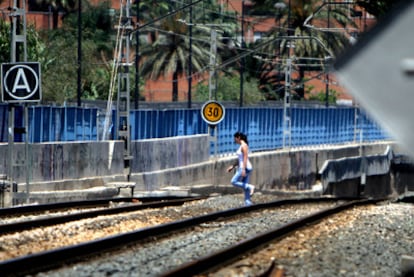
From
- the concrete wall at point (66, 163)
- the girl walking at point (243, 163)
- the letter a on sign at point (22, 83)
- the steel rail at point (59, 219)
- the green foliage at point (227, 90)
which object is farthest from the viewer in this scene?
the green foliage at point (227, 90)

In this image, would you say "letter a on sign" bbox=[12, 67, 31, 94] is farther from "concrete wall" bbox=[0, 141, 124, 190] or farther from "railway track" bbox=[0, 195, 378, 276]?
"railway track" bbox=[0, 195, 378, 276]

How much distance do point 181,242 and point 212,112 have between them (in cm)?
2643

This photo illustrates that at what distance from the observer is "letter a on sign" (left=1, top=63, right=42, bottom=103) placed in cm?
2392

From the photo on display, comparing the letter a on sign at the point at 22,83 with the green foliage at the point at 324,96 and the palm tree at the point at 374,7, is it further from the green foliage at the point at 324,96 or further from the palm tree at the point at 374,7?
the green foliage at the point at 324,96

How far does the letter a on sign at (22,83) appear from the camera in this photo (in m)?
23.9

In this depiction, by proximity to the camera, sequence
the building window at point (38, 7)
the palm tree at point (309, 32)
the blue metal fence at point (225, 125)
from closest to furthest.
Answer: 1. the blue metal fence at point (225, 125)
2. the palm tree at point (309, 32)
3. the building window at point (38, 7)

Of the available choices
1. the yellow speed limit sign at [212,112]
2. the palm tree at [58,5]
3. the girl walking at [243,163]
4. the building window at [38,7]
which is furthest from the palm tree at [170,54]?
the girl walking at [243,163]

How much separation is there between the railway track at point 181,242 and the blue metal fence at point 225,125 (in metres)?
3.17

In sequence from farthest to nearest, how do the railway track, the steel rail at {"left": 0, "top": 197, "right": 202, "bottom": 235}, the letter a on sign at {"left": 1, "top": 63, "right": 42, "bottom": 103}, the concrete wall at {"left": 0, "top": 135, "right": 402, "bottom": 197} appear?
the concrete wall at {"left": 0, "top": 135, "right": 402, "bottom": 197} < the letter a on sign at {"left": 1, "top": 63, "right": 42, "bottom": 103} < the steel rail at {"left": 0, "top": 197, "right": 202, "bottom": 235} < the railway track

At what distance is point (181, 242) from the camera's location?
15391 mm

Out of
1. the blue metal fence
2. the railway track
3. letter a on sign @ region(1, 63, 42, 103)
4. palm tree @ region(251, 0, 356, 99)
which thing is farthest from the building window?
the railway track

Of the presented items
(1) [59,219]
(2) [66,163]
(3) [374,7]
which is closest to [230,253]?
(1) [59,219]

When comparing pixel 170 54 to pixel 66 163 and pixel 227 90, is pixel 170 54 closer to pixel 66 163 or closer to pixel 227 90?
pixel 227 90

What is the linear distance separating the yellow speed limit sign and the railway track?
1787cm
